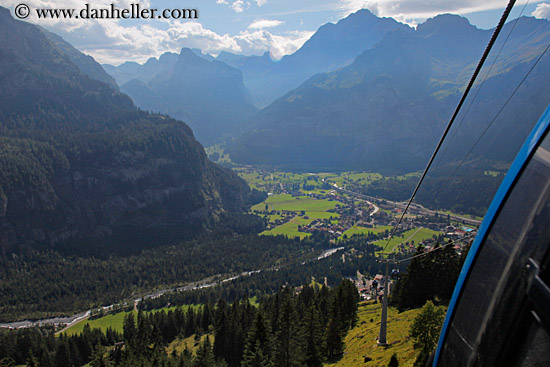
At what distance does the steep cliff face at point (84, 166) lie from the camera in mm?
111062

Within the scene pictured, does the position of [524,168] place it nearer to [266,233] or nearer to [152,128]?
[266,233]

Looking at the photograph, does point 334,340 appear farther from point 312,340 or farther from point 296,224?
point 296,224

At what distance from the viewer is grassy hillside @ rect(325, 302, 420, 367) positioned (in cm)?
2261

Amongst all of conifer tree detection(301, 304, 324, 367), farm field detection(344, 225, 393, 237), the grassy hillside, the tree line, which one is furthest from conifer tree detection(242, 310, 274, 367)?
farm field detection(344, 225, 393, 237)

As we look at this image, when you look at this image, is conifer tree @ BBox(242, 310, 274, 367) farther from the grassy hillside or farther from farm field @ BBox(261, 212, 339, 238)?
→ farm field @ BBox(261, 212, 339, 238)

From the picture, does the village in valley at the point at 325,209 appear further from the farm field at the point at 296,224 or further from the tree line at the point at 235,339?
the tree line at the point at 235,339

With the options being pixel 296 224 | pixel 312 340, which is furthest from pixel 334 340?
pixel 296 224

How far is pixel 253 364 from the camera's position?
26734 mm

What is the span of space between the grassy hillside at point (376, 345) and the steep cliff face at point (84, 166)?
94065mm

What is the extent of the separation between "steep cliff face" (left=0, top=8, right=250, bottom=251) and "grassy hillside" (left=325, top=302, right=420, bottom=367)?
309ft

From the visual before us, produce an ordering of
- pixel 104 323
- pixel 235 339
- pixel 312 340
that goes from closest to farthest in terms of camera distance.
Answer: pixel 312 340, pixel 235 339, pixel 104 323

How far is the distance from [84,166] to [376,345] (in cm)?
12616

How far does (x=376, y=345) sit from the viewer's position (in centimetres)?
2648

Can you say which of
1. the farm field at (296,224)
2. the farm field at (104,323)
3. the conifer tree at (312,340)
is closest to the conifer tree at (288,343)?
the conifer tree at (312,340)
